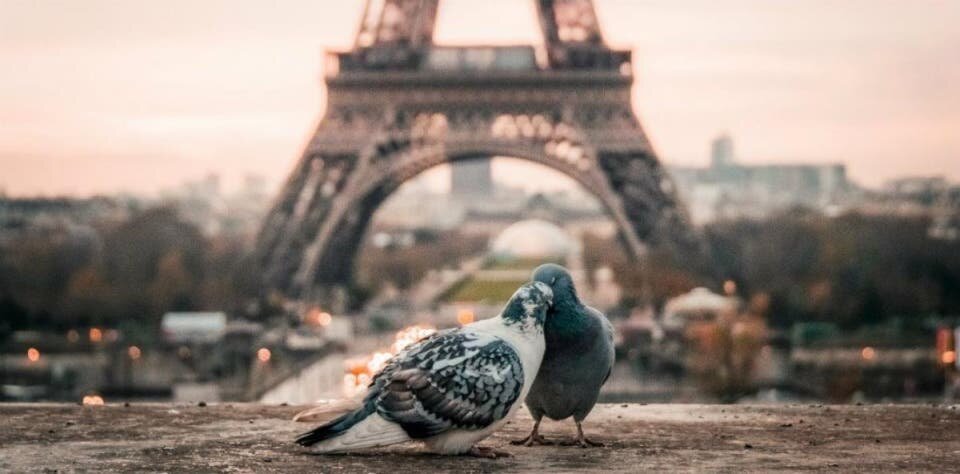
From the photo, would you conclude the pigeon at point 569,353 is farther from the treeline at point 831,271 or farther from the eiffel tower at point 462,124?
the treeline at point 831,271

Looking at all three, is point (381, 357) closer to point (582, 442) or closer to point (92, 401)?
point (92, 401)

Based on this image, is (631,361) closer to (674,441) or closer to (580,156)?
(580,156)

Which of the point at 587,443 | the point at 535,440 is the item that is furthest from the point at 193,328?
the point at 587,443

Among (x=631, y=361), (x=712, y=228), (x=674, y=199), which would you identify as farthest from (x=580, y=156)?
(x=712, y=228)

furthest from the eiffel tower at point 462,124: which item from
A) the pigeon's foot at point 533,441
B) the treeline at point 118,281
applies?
the pigeon's foot at point 533,441

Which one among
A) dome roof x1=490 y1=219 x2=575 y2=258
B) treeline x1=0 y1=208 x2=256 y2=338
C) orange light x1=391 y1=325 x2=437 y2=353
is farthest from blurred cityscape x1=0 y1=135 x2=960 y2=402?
dome roof x1=490 y1=219 x2=575 y2=258

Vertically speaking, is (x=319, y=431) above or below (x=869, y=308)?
below
